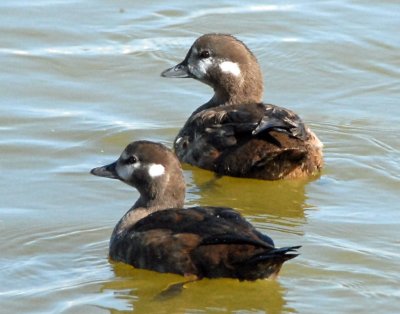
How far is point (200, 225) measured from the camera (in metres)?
10.1

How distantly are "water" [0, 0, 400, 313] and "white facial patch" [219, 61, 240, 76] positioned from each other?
2.35 feet

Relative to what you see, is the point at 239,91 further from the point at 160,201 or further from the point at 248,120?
the point at 160,201

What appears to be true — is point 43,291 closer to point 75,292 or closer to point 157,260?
point 75,292

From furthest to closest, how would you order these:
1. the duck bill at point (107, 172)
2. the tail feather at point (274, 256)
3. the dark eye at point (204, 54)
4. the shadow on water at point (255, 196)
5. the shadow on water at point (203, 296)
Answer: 1. the dark eye at point (204, 54)
2. the shadow on water at point (255, 196)
3. the duck bill at point (107, 172)
4. the shadow on water at point (203, 296)
5. the tail feather at point (274, 256)

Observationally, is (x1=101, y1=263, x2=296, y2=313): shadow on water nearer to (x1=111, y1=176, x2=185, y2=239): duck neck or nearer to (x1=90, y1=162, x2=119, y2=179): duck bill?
(x1=111, y1=176, x2=185, y2=239): duck neck

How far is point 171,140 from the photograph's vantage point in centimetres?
1408

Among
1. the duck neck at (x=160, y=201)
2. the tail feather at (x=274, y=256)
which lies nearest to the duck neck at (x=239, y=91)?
the duck neck at (x=160, y=201)

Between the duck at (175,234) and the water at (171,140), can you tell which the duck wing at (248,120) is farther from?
the duck at (175,234)

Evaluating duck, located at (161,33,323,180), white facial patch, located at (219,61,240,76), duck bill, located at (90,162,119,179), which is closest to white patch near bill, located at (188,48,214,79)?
duck, located at (161,33,323,180)

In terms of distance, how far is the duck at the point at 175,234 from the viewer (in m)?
9.84

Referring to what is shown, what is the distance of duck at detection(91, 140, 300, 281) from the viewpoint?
9.84 meters

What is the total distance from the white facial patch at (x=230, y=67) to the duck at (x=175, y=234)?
10.0ft

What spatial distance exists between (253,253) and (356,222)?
205 cm

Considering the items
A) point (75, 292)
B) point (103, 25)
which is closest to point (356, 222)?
point (75, 292)
